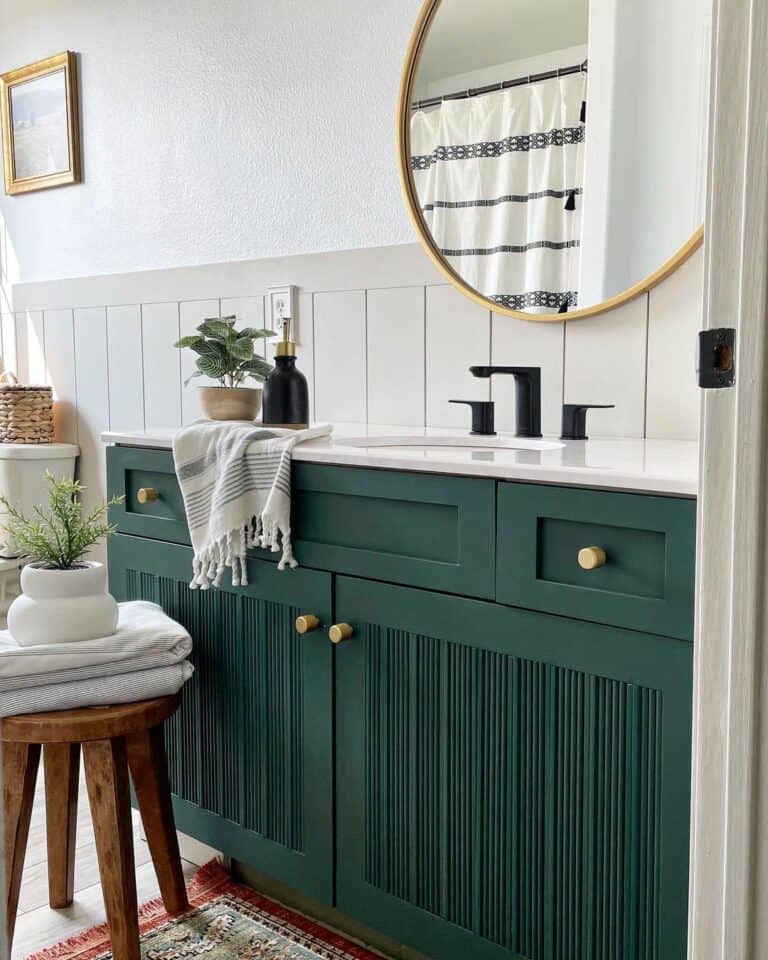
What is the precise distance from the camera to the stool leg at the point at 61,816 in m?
1.72

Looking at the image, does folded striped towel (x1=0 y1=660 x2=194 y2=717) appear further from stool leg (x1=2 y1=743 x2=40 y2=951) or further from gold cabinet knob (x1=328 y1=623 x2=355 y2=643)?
gold cabinet knob (x1=328 y1=623 x2=355 y2=643)

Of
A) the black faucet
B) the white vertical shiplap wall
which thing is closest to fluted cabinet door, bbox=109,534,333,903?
the black faucet

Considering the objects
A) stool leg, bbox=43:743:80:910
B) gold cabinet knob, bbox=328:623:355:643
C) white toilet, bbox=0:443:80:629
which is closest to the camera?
gold cabinet knob, bbox=328:623:355:643

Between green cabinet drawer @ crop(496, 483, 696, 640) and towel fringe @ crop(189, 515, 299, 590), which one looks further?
towel fringe @ crop(189, 515, 299, 590)

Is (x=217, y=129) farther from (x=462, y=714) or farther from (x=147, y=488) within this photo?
(x=462, y=714)

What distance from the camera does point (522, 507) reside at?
4.22 feet

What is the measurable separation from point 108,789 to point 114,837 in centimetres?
8

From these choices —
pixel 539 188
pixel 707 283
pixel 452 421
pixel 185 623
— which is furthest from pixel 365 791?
pixel 539 188

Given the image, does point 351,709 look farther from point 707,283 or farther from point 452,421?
point 707,283

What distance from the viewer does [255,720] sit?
1688mm

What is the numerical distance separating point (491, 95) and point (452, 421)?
0.64m

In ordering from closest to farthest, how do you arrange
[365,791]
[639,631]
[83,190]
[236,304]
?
1. [639,631]
2. [365,791]
3. [236,304]
4. [83,190]

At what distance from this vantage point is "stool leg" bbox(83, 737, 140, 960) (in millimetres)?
1562

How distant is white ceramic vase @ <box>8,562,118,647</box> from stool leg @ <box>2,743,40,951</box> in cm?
19
